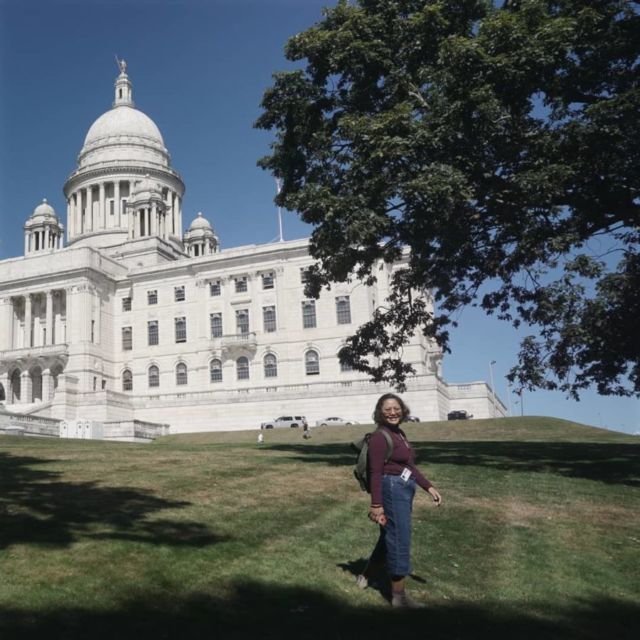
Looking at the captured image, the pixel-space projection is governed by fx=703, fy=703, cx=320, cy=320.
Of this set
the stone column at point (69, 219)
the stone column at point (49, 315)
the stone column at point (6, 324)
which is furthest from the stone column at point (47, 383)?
the stone column at point (69, 219)

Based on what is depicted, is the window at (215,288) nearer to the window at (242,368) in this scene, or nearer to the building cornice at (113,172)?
the window at (242,368)

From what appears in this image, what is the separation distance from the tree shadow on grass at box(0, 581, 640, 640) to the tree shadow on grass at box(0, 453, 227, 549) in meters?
1.95

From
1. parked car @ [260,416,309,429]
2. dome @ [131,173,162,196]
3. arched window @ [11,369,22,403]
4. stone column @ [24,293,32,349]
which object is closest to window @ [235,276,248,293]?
parked car @ [260,416,309,429]

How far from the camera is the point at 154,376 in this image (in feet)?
248

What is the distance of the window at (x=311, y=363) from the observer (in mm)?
69375

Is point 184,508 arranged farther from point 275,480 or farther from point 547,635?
point 547,635

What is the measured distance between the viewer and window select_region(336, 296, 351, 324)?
69250 mm

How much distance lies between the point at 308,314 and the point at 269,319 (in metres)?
4.28

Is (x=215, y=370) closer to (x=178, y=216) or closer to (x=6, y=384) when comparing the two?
(x=6, y=384)

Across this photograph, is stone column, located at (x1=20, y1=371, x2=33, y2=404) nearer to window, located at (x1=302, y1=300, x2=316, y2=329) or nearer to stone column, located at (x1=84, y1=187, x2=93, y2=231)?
stone column, located at (x1=84, y1=187, x2=93, y2=231)

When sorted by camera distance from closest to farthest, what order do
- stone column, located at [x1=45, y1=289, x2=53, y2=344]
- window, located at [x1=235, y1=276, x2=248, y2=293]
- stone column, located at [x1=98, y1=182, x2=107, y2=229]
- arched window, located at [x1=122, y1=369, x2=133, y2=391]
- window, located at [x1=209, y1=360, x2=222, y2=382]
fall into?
1. window, located at [x1=209, y1=360, x2=222, y2=382]
2. window, located at [x1=235, y1=276, x2=248, y2=293]
3. stone column, located at [x1=45, y1=289, x2=53, y2=344]
4. arched window, located at [x1=122, y1=369, x2=133, y2=391]
5. stone column, located at [x1=98, y1=182, x2=107, y2=229]

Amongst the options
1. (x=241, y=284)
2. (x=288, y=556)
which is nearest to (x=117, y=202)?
(x=241, y=284)

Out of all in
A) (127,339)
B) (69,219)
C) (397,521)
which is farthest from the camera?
(69,219)

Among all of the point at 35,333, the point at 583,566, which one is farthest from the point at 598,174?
the point at 35,333
